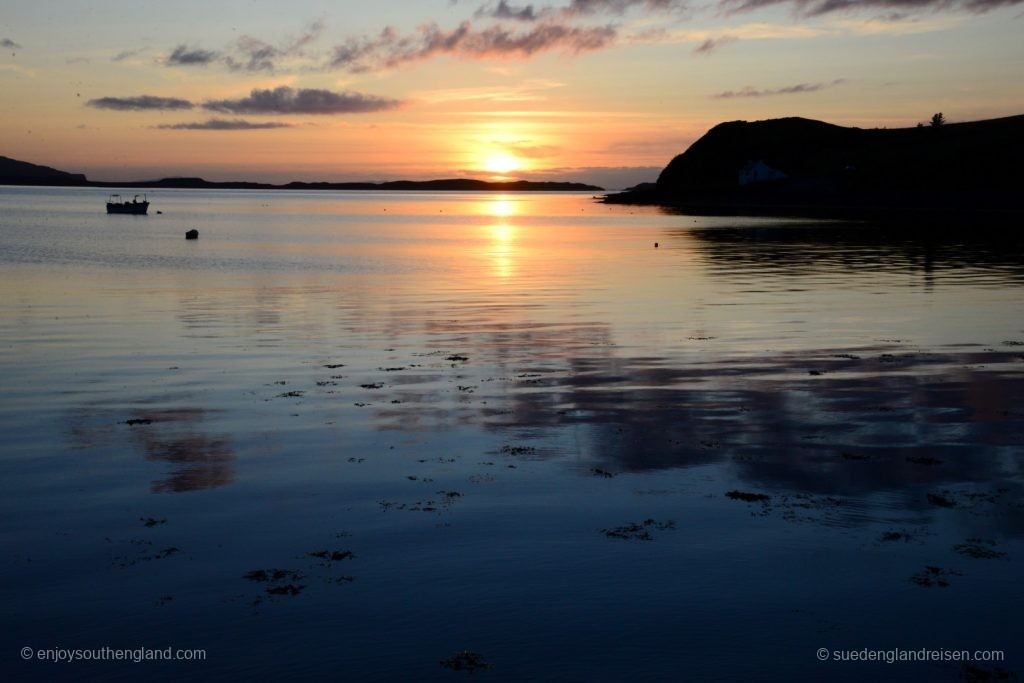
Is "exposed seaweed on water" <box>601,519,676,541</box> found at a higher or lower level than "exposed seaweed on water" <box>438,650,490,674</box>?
higher

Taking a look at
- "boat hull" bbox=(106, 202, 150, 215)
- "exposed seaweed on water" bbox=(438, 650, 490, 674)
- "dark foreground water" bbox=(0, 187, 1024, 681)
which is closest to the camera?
"exposed seaweed on water" bbox=(438, 650, 490, 674)

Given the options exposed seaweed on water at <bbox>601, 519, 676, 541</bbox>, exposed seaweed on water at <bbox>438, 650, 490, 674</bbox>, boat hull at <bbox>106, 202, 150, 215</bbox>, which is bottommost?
exposed seaweed on water at <bbox>438, 650, 490, 674</bbox>

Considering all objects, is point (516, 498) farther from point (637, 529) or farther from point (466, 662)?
point (466, 662)

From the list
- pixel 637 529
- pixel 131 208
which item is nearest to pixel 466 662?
pixel 637 529

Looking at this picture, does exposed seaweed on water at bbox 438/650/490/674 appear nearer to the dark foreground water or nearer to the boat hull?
the dark foreground water

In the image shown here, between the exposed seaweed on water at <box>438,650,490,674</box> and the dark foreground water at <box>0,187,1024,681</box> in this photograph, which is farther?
the dark foreground water at <box>0,187,1024,681</box>

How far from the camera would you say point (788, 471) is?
16.1 m

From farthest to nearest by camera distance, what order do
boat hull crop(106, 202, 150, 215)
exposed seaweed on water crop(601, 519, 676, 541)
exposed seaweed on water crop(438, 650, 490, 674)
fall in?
boat hull crop(106, 202, 150, 215)
exposed seaweed on water crop(601, 519, 676, 541)
exposed seaweed on water crop(438, 650, 490, 674)

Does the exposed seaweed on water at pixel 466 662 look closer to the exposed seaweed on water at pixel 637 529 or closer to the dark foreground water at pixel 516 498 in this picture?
the dark foreground water at pixel 516 498

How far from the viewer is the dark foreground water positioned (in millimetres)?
10219

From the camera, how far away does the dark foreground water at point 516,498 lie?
10219 millimetres

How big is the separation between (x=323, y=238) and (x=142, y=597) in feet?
351

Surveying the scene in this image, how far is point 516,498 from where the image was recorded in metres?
14.8

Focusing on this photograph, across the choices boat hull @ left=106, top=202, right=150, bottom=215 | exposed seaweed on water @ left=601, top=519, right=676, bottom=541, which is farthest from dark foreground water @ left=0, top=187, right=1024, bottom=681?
boat hull @ left=106, top=202, right=150, bottom=215
